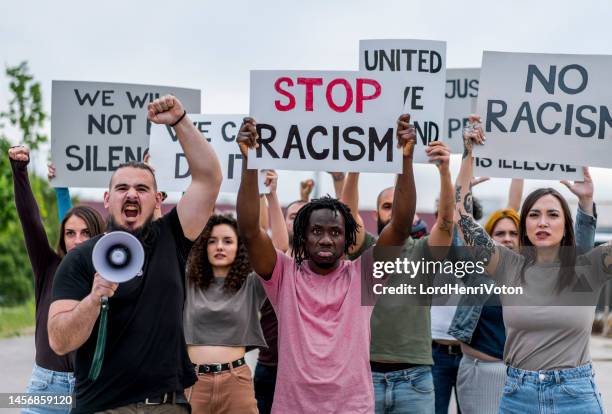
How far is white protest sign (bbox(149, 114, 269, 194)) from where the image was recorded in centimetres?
629

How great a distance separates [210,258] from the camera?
5812 millimetres

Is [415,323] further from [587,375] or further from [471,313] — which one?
[587,375]

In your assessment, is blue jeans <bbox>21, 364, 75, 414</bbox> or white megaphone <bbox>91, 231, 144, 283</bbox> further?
blue jeans <bbox>21, 364, 75, 414</bbox>

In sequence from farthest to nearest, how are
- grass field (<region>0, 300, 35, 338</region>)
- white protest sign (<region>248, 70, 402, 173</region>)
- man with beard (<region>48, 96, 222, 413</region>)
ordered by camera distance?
grass field (<region>0, 300, 35, 338</region>) → white protest sign (<region>248, 70, 402, 173</region>) → man with beard (<region>48, 96, 222, 413</region>)

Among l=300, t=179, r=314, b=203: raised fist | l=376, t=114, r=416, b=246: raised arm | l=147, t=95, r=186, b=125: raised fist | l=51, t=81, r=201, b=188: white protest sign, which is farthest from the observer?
l=300, t=179, r=314, b=203: raised fist

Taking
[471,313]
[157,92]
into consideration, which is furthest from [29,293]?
[471,313]

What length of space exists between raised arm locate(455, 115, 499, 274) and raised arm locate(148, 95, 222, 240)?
1583mm

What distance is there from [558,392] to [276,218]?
7.48 feet

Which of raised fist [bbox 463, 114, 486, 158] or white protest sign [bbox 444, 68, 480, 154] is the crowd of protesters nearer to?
raised fist [bbox 463, 114, 486, 158]

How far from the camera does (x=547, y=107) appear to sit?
572cm

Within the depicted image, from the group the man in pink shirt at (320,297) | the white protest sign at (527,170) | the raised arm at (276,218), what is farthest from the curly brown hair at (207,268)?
the white protest sign at (527,170)

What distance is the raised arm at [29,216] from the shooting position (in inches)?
203

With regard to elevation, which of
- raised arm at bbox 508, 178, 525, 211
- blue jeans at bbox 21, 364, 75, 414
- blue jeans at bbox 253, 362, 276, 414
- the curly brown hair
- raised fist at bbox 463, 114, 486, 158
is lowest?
blue jeans at bbox 253, 362, 276, 414

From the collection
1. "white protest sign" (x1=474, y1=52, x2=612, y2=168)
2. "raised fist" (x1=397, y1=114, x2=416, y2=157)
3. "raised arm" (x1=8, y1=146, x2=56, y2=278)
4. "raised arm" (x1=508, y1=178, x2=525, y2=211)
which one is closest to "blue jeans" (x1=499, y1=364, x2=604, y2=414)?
"raised fist" (x1=397, y1=114, x2=416, y2=157)
